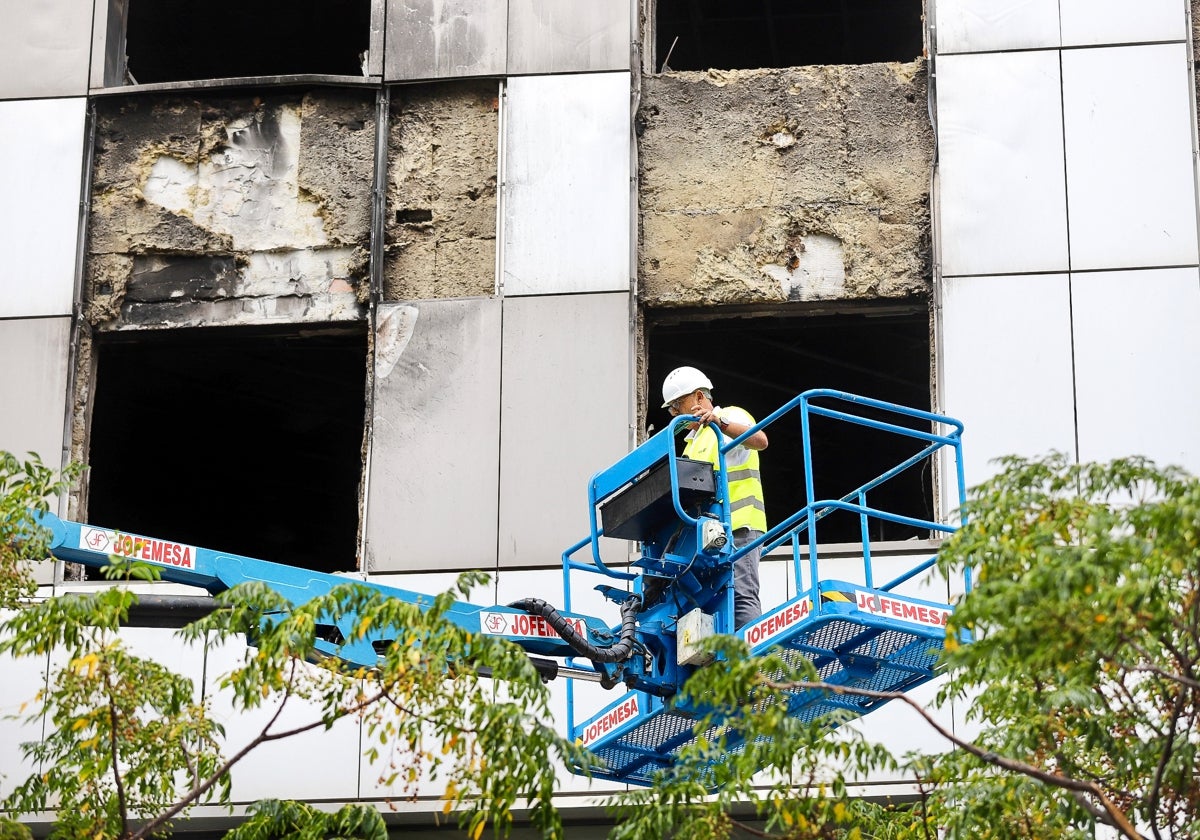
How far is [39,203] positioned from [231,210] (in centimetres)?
158

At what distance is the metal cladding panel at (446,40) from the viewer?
52.7 ft

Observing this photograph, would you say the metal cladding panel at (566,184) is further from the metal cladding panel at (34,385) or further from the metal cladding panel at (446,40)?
Answer: the metal cladding panel at (34,385)

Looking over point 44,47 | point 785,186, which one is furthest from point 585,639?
point 44,47

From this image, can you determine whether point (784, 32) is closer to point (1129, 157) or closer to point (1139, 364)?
point (1129, 157)

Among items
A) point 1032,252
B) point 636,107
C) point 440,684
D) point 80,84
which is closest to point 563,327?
point 636,107

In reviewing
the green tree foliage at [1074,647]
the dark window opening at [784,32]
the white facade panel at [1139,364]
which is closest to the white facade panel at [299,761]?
the green tree foliage at [1074,647]

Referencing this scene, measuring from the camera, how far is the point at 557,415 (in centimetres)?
1494

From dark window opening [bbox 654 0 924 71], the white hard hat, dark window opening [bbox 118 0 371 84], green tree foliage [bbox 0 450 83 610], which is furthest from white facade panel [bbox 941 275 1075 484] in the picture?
dark window opening [bbox 118 0 371 84]

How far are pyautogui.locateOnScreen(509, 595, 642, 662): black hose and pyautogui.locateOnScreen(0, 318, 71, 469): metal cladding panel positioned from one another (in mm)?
5743

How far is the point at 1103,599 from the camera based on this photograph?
7.73m

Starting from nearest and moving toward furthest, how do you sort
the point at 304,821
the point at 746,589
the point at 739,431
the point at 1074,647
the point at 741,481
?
1. the point at 1074,647
2. the point at 304,821
3. the point at 746,589
4. the point at 739,431
5. the point at 741,481

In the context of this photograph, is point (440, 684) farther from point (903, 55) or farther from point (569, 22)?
point (903, 55)

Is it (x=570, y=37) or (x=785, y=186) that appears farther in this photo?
(x=570, y=37)

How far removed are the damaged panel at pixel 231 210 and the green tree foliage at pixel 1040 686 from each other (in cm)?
691
